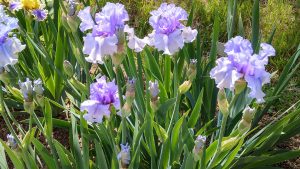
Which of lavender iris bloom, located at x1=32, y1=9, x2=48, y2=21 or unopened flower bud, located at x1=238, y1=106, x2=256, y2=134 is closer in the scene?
unopened flower bud, located at x1=238, y1=106, x2=256, y2=134

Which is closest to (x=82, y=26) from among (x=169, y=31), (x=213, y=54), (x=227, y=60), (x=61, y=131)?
(x=169, y=31)

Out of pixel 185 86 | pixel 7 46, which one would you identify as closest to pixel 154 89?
pixel 185 86

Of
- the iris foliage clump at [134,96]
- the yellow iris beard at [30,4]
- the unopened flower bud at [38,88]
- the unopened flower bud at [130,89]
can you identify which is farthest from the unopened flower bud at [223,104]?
the yellow iris beard at [30,4]

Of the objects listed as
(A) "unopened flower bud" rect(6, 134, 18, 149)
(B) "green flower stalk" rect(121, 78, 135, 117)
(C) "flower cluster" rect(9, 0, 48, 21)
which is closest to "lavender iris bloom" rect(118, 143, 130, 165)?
(B) "green flower stalk" rect(121, 78, 135, 117)

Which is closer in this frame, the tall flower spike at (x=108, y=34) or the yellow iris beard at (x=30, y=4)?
the tall flower spike at (x=108, y=34)

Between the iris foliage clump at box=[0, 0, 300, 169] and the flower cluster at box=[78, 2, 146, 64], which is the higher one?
the flower cluster at box=[78, 2, 146, 64]

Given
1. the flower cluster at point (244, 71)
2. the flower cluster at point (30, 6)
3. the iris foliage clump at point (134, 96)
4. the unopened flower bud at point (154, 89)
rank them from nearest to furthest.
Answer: the flower cluster at point (244, 71) < the iris foliage clump at point (134, 96) < the unopened flower bud at point (154, 89) < the flower cluster at point (30, 6)

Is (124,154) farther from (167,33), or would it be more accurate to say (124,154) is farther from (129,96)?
(167,33)

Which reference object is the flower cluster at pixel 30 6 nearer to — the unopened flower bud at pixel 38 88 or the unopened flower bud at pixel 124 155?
the unopened flower bud at pixel 38 88

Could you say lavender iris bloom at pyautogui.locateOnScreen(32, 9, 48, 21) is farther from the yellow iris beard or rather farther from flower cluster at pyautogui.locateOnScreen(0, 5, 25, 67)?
flower cluster at pyautogui.locateOnScreen(0, 5, 25, 67)
